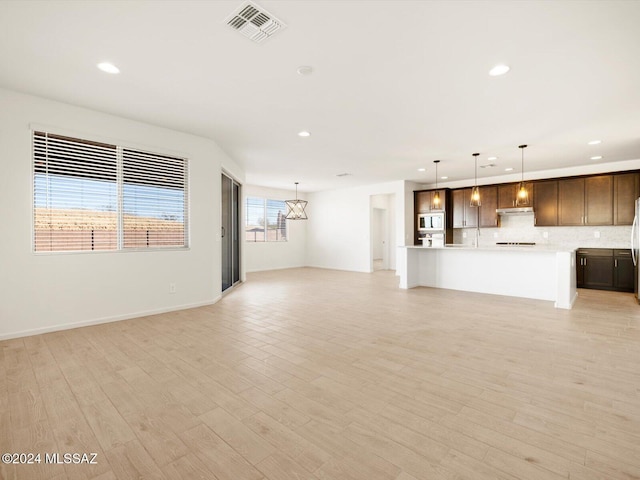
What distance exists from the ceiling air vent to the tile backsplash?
26.0 feet

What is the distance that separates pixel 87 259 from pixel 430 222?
8.20 m

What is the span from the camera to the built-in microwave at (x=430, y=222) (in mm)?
8875

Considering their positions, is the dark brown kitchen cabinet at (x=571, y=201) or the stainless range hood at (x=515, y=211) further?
the stainless range hood at (x=515, y=211)

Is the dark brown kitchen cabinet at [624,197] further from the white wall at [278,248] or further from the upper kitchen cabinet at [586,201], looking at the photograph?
the white wall at [278,248]

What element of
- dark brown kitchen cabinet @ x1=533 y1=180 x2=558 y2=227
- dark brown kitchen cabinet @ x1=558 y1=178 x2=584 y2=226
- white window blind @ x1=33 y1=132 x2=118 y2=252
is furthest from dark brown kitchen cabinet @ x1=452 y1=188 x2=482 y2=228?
white window blind @ x1=33 y1=132 x2=118 y2=252

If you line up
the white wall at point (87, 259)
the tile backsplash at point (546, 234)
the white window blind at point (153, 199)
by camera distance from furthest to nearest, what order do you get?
the tile backsplash at point (546, 234) → the white window blind at point (153, 199) → the white wall at point (87, 259)

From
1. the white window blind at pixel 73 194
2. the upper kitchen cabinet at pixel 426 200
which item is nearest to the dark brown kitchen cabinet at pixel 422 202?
the upper kitchen cabinet at pixel 426 200

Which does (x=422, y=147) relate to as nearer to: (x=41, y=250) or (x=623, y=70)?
(x=623, y=70)

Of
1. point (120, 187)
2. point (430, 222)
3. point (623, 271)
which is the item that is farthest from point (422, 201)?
point (120, 187)

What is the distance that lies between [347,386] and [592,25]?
3.40 meters

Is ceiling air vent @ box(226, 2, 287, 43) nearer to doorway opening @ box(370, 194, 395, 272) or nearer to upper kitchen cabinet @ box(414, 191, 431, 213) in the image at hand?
upper kitchen cabinet @ box(414, 191, 431, 213)

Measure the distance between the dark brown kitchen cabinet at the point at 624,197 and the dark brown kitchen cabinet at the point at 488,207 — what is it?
7.45ft

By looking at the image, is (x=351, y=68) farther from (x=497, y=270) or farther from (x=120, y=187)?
(x=497, y=270)

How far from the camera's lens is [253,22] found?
230 cm
